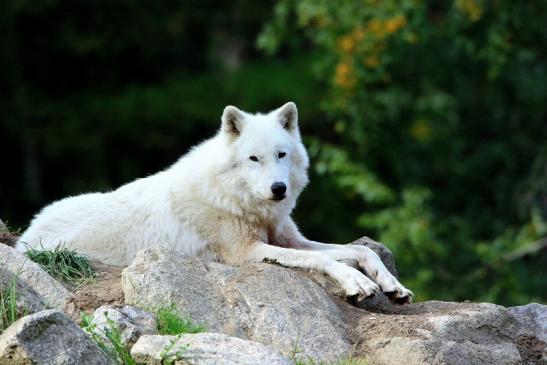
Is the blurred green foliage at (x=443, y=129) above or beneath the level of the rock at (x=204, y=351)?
above

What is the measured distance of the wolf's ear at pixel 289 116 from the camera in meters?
9.14

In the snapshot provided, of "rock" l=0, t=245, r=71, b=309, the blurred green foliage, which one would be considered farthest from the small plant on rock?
the blurred green foliage

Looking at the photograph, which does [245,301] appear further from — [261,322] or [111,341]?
[111,341]

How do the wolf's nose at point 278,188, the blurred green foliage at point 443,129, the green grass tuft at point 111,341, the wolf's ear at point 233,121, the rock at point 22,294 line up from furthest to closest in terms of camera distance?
the blurred green foliage at point 443,129
the wolf's ear at point 233,121
the wolf's nose at point 278,188
the rock at point 22,294
the green grass tuft at point 111,341

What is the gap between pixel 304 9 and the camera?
58.5 ft

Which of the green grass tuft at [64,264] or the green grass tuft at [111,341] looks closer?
the green grass tuft at [111,341]

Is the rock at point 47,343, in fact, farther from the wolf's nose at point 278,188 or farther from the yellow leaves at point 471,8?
the yellow leaves at point 471,8

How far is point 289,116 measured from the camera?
9.19 meters

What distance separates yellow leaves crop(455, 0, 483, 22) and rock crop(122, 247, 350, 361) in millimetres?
11034

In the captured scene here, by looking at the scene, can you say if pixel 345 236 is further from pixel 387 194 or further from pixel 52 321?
pixel 52 321

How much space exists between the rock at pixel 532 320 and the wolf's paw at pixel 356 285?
103 centimetres

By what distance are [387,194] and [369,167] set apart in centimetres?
286

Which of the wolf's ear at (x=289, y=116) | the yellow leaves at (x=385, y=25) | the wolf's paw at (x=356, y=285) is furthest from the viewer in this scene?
the yellow leaves at (x=385, y=25)

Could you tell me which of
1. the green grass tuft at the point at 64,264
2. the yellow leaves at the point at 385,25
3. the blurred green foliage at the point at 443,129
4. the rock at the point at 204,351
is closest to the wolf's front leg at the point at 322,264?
the green grass tuft at the point at 64,264
